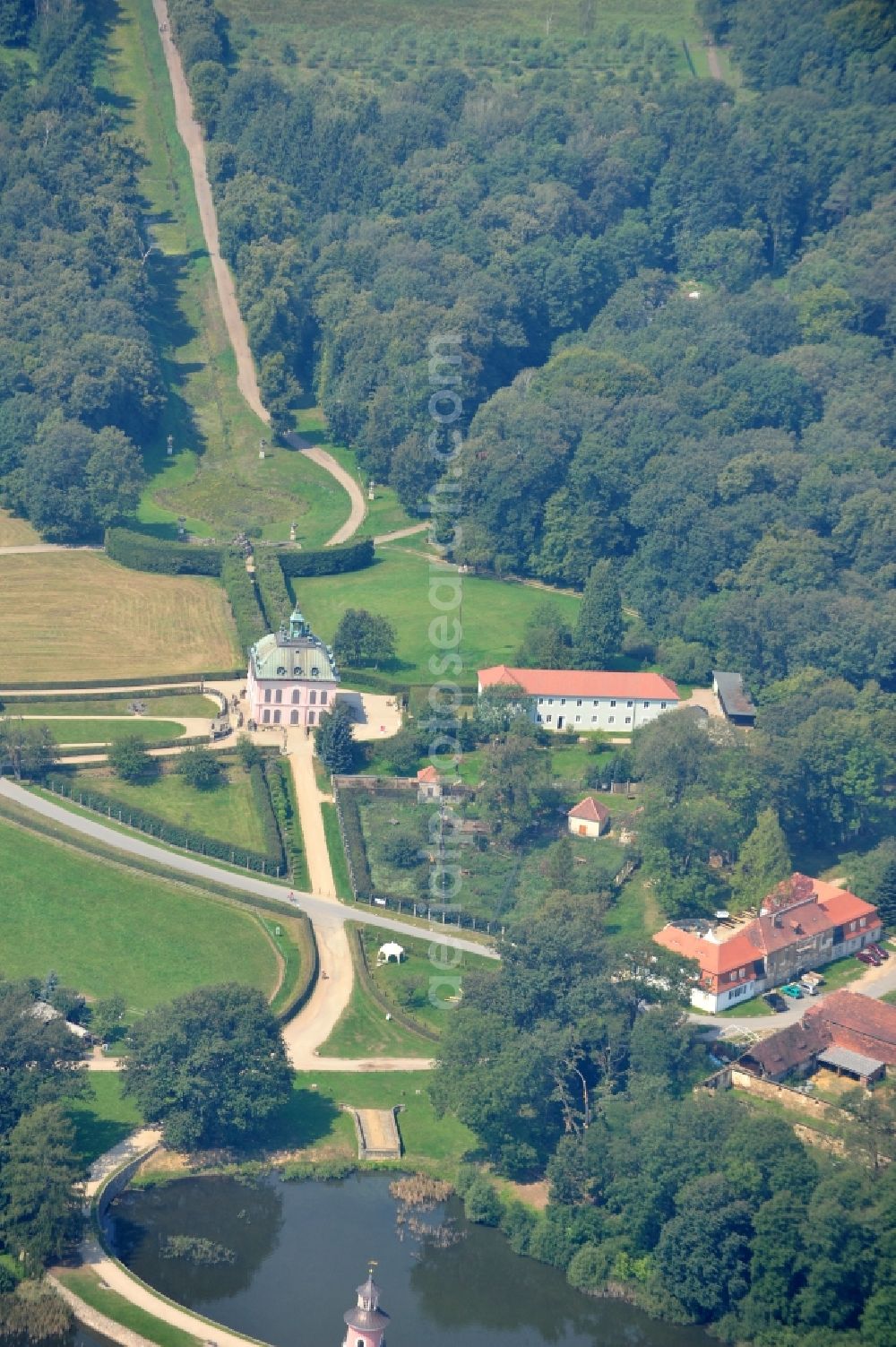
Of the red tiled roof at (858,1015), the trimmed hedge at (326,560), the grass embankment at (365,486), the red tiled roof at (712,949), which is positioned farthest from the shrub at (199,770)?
the grass embankment at (365,486)

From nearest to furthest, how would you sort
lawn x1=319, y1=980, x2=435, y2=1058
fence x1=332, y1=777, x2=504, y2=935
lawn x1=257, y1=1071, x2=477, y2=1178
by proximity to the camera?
lawn x1=257, y1=1071, x2=477, y2=1178 → lawn x1=319, y1=980, x2=435, y2=1058 → fence x1=332, y1=777, x2=504, y2=935

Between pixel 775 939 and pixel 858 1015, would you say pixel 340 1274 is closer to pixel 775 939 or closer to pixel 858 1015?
pixel 858 1015

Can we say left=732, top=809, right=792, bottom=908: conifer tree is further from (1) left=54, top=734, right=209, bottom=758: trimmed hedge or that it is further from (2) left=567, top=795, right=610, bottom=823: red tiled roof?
(1) left=54, top=734, right=209, bottom=758: trimmed hedge

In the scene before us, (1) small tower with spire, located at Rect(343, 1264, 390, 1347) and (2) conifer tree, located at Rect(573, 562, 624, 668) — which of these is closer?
(1) small tower with spire, located at Rect(343, 1264, 390, 1347)

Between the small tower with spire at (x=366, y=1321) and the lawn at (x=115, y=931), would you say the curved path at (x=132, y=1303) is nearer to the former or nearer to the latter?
the small tower with spire at (x=366, y=1321)

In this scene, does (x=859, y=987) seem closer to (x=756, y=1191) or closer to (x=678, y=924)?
(x=678, y=924)

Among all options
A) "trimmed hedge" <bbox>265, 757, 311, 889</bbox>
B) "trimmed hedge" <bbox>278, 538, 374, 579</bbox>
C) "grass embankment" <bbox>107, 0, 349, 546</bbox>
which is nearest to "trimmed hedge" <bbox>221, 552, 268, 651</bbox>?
"trimmed hedge" <bbox>278, 538, 374, 579</bbox>

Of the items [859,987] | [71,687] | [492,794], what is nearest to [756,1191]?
[859,987]
